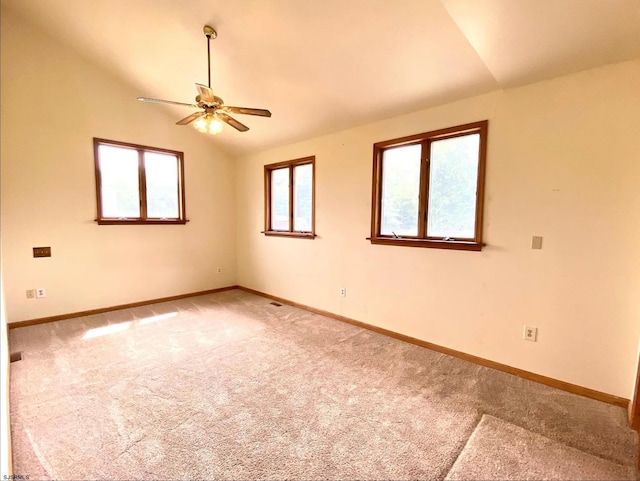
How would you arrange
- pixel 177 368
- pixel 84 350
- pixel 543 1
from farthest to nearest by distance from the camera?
pixel 84 350 → pixel 177 368 → pixel 543 1

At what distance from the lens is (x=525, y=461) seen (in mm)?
1599

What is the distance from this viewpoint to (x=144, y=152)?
4.38 m

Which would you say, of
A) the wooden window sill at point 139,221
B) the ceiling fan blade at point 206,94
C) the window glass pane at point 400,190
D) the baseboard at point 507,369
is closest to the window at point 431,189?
the window glass pane at point 400,190

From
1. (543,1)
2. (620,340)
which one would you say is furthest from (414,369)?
(543,1)

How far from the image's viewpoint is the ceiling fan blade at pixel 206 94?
2308 millimetres

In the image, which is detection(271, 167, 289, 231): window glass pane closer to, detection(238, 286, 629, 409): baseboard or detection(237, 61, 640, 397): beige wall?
detection(237, 61, 640, 397): beige wall

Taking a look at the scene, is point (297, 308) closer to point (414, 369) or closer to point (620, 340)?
point (414, 369)

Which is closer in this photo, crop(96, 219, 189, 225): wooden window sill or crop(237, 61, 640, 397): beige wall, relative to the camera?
crop(237, 61, 640, 397): beige wall

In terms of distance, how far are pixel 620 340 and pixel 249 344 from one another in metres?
3.14

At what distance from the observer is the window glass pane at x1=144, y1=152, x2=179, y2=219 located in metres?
4.48

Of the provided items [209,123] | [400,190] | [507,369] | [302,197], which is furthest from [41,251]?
[507,369]

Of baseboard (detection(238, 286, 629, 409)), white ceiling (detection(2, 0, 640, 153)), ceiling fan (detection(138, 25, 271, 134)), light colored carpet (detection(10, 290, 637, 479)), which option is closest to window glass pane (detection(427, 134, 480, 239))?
white ceiling (detection(2, 0, 640, 153))

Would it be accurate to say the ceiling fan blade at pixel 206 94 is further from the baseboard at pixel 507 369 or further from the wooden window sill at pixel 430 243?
the baseboard at pixel 507 369

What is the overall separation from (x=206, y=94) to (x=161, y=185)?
2.76 metres
